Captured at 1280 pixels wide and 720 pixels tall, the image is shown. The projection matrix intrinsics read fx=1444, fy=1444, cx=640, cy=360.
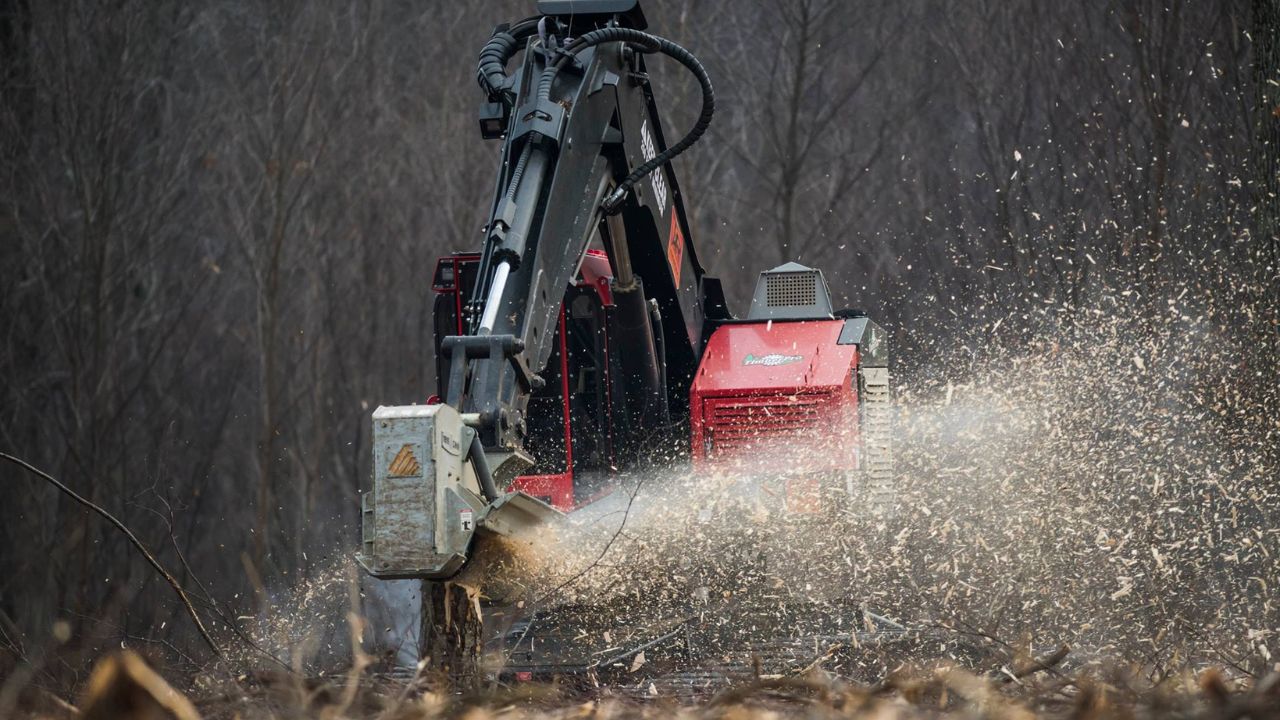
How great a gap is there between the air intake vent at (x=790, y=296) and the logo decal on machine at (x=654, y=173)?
2.66ft

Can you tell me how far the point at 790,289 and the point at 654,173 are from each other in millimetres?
1133

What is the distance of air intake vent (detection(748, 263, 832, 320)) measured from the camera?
23.8 ft

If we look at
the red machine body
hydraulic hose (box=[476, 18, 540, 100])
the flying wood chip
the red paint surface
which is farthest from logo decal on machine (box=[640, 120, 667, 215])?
the flying wood chip

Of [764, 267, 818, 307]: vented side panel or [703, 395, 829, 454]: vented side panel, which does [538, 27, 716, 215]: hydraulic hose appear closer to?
[703, 395, 829, 454]: vented side panel

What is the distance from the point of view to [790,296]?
24.1ft

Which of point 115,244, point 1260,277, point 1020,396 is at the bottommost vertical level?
point 1020,396

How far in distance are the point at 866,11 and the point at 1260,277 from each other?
28.0ft

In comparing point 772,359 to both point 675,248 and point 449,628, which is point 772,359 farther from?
point 449,628

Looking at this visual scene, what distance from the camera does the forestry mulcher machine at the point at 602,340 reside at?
490 cm

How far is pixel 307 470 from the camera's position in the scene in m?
16.8

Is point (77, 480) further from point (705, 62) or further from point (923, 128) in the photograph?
point (923, 128)

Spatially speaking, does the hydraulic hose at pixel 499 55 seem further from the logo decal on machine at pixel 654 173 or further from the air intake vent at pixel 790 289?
the air intake vent at pixel 790 289

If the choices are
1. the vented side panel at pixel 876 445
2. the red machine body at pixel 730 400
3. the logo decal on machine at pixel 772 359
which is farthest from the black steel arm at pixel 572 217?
the vented side panel at pixel 876 445

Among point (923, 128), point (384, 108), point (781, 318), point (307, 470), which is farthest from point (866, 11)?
point (781, 318)
